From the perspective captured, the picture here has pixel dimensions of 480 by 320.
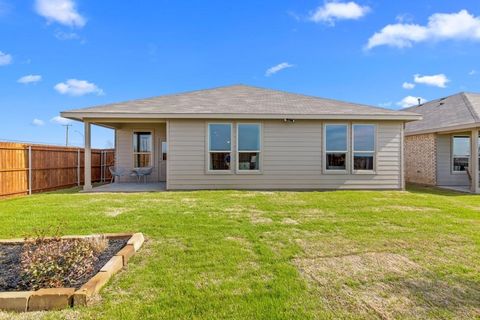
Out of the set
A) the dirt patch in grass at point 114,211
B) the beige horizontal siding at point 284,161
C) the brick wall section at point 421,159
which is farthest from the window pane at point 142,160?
the brick wall section at point 421,159

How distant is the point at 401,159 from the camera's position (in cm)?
1119

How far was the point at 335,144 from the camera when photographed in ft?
36.6

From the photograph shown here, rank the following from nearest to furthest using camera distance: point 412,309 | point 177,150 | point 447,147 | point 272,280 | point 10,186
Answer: point 412,309
point 272,280
point 10,186
point 177,150
point 447,147

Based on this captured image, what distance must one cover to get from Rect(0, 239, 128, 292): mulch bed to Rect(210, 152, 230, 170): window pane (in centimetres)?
644

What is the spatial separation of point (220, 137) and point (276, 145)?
211cm

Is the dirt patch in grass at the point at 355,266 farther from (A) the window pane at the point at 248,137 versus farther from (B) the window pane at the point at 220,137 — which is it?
(B) the window pane at the point at 220,137

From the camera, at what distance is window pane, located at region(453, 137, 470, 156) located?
1365 cm

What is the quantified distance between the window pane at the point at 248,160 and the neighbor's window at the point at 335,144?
2.64m

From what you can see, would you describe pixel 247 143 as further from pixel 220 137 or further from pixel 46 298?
pixel 46 298

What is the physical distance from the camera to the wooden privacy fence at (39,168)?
9.88m

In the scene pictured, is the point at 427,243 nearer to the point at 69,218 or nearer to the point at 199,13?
the point at 69,218

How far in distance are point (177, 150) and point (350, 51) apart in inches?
451

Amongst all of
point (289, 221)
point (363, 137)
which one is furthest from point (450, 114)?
point (289, 221)

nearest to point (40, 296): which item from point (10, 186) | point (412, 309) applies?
point (412, 309)
